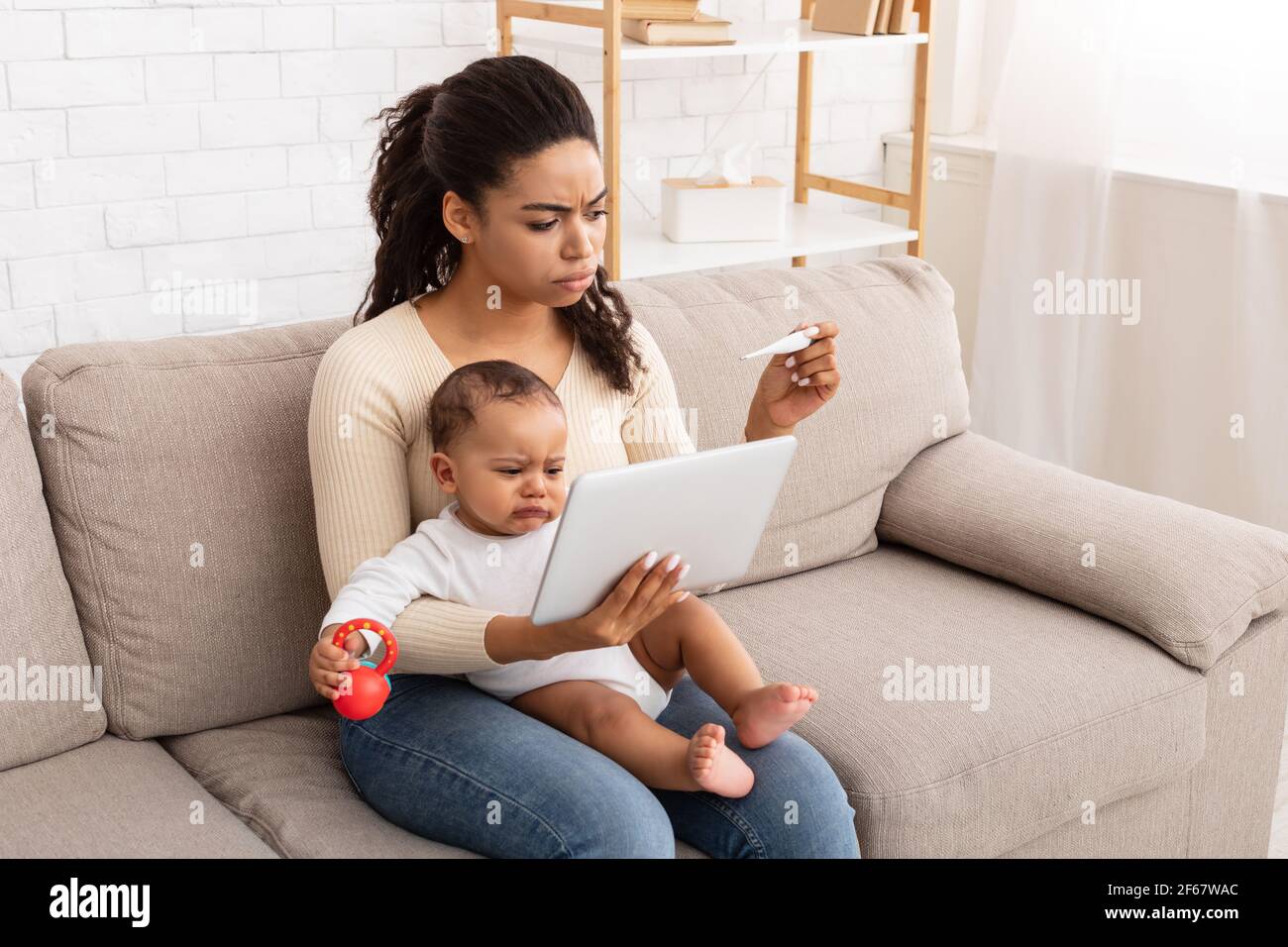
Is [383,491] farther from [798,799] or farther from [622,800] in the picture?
[798,799]

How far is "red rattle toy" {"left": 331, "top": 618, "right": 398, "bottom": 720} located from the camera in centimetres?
132

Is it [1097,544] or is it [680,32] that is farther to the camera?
[680,32]

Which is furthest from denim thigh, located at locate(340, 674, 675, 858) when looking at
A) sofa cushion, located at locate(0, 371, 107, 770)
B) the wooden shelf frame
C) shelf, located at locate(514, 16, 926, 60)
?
shelf, located at locate(514, 16, 926, 60)

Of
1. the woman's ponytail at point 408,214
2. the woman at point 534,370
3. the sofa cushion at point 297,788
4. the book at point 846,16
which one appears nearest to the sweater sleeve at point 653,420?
the woman at point 534,370

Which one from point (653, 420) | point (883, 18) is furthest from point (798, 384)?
point (883, 18)

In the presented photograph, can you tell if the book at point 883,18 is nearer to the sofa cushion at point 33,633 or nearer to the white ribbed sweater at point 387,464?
the white ribbed sweater at point 387,464

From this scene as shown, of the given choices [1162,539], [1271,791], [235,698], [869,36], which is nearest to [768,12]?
[869,36]

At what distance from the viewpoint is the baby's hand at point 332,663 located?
1323 mm

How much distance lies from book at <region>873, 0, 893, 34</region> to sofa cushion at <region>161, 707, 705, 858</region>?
2.04 m

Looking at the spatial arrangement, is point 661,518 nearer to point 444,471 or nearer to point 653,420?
point 444,471

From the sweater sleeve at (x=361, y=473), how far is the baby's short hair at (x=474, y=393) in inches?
2.2

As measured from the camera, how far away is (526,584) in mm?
1487

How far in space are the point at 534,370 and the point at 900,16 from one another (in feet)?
5.91

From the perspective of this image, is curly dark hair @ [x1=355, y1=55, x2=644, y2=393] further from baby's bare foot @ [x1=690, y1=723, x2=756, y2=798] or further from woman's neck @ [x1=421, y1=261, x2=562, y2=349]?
baby's bare foot @ [x1=690, y1=723, x2=756, y2=798]
